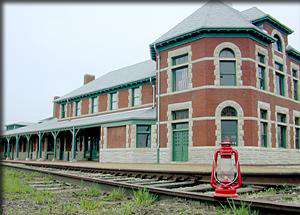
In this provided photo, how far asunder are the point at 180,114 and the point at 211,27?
5.82 metres

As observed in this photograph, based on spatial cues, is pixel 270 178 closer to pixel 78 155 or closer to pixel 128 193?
pixel 128 193

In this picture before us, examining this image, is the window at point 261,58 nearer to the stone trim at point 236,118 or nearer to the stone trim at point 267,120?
the stone trim at point 267,120

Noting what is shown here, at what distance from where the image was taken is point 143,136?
74.9 ft

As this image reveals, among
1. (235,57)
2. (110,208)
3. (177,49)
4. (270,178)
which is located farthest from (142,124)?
(110,208)

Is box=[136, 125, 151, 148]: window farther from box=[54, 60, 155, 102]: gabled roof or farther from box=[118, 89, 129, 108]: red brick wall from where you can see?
box=[118, 89, 129, 108]: red brick wall

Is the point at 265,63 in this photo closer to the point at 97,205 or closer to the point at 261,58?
the point at 261,58

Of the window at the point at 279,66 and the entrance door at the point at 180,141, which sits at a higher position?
the window at the point at 279,66

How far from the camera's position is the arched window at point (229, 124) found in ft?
A: 61.5

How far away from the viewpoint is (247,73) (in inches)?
762

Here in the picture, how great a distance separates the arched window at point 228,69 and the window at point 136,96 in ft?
28.5

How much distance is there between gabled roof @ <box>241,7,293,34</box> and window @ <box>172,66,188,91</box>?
21.0ft

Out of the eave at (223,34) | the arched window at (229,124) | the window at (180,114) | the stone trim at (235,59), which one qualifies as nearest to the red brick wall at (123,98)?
the window at (180,114)

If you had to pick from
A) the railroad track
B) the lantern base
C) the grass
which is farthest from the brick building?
the grass

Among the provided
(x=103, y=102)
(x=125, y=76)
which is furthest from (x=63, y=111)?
(x=125, y=76)
